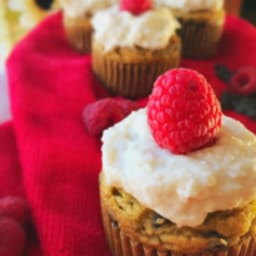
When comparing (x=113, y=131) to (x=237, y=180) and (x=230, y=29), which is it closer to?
(x=237, y=180)

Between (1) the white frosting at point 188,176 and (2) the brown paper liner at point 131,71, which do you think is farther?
(2) the brown paper liner at point 131,71

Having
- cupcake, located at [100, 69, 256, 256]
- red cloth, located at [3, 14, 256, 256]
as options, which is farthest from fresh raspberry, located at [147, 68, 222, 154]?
red cloth, located at [3, 14, 256, 256]

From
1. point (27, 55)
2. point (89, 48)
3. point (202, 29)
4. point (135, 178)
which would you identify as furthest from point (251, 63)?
point (135, 178)

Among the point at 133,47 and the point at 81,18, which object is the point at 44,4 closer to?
the point at 81,18

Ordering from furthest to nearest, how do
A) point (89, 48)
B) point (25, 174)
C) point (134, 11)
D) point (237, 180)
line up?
point (89, 48) → point (134, 11) → point (25, 174) → point (237, 180)

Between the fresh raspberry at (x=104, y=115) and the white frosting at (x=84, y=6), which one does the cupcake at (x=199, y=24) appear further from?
the fresh raspberry at (x=104, y=115)

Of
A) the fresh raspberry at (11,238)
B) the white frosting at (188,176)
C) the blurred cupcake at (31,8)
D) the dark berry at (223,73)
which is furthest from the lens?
the blurred cupcake at (31,8)

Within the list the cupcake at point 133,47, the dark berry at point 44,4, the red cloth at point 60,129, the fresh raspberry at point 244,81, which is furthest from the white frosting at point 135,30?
the dark berry at point 44,4
